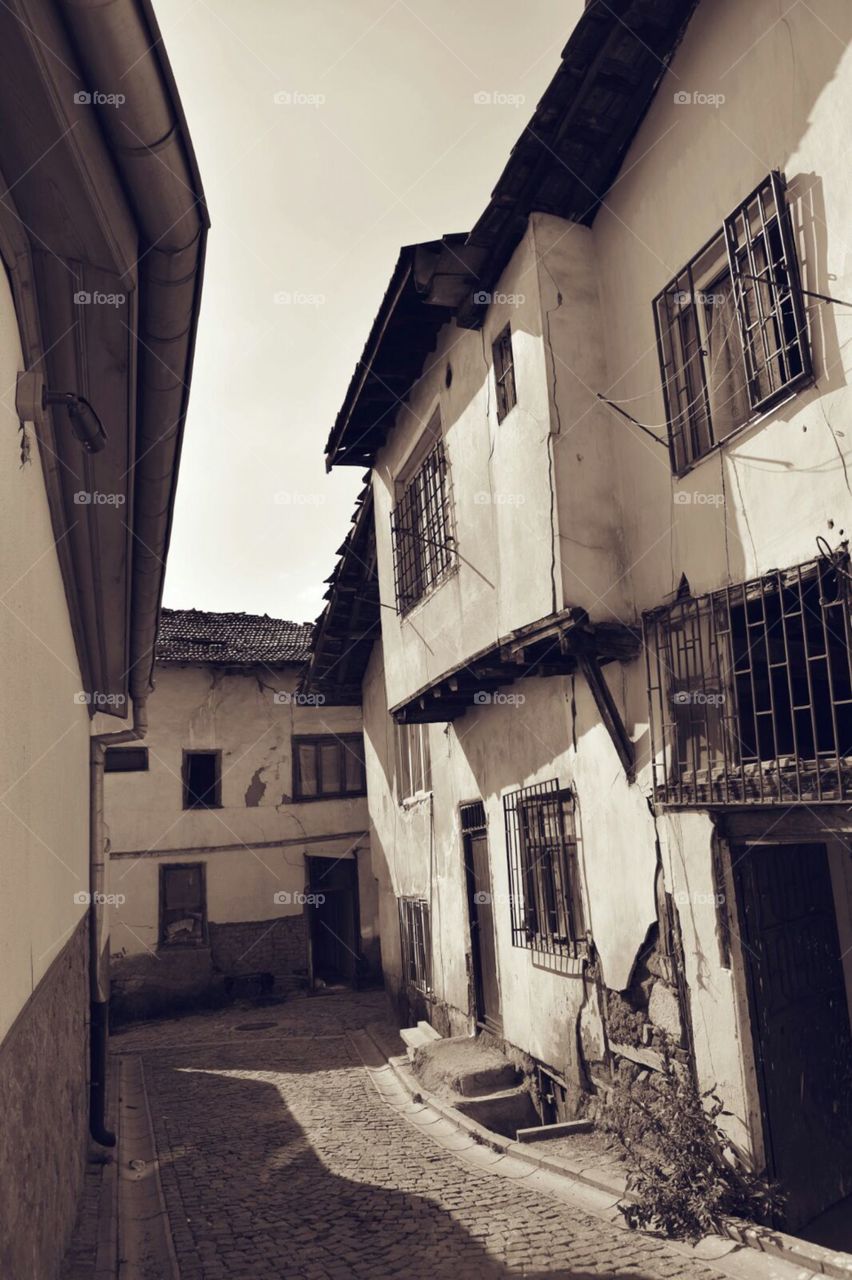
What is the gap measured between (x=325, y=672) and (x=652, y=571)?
11627 mm

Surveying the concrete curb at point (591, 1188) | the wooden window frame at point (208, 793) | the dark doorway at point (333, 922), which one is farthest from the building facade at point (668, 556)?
the wooden window frame at point (208, 793)

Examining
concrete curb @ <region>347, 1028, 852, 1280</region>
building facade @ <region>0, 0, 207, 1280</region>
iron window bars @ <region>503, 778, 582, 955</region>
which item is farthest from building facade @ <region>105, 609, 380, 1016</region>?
building facade @ <region>0, 0, 207, 1280</region>

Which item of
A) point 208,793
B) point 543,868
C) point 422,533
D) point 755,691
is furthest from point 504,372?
point 208,793

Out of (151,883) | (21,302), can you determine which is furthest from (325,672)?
(21,302)

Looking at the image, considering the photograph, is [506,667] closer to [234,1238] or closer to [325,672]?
[234,1238]

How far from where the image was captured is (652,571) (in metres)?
7.04

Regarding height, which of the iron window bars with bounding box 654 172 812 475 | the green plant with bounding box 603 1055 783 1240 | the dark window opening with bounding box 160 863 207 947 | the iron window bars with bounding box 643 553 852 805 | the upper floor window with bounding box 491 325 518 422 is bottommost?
the green plant with bounding box 603 1055 783 1240

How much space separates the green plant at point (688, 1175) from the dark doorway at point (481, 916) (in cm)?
436

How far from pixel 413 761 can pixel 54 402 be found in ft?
35.2

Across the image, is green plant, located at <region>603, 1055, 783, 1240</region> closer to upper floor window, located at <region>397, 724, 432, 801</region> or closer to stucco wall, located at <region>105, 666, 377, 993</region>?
upper floor window, located at <region>397, 724, 432, 801</region>

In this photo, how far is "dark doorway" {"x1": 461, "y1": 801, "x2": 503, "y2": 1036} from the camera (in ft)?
35.4

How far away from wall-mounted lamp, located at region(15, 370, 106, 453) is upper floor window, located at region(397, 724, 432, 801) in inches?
359

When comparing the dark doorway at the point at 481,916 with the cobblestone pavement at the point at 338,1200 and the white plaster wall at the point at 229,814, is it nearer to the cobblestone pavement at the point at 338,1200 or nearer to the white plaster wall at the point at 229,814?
the cobblestone pavement at the point at 338,1200

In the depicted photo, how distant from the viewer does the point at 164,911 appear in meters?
19.3
